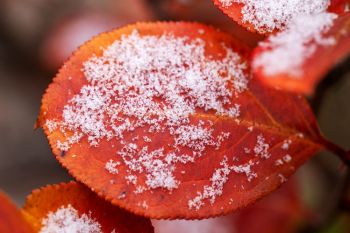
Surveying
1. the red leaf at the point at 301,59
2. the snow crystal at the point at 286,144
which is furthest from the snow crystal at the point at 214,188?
the red leaf at the point at 301,59

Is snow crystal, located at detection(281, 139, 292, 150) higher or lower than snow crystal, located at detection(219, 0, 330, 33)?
lower

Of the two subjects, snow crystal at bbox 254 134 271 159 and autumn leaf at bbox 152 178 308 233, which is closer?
snow crystal at bbox 254 134 271 159

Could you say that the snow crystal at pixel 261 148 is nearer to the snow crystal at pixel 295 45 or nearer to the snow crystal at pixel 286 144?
the snow crystal at pixel 286 144

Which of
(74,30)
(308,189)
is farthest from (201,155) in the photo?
(74,30)

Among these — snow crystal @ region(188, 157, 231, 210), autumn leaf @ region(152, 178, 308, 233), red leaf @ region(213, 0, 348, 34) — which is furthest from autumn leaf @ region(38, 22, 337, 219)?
autumn leaf @ region(152, 178, 308, 233)

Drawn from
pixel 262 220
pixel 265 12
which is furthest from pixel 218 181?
pixel 262 220

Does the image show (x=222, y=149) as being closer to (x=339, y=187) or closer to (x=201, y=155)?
(x=201, y=155)

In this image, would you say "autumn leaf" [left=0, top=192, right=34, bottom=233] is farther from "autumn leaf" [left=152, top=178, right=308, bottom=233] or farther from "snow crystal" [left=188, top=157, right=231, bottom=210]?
"autumn leaf" [left=152, top=178, right=308, bottom=233]
